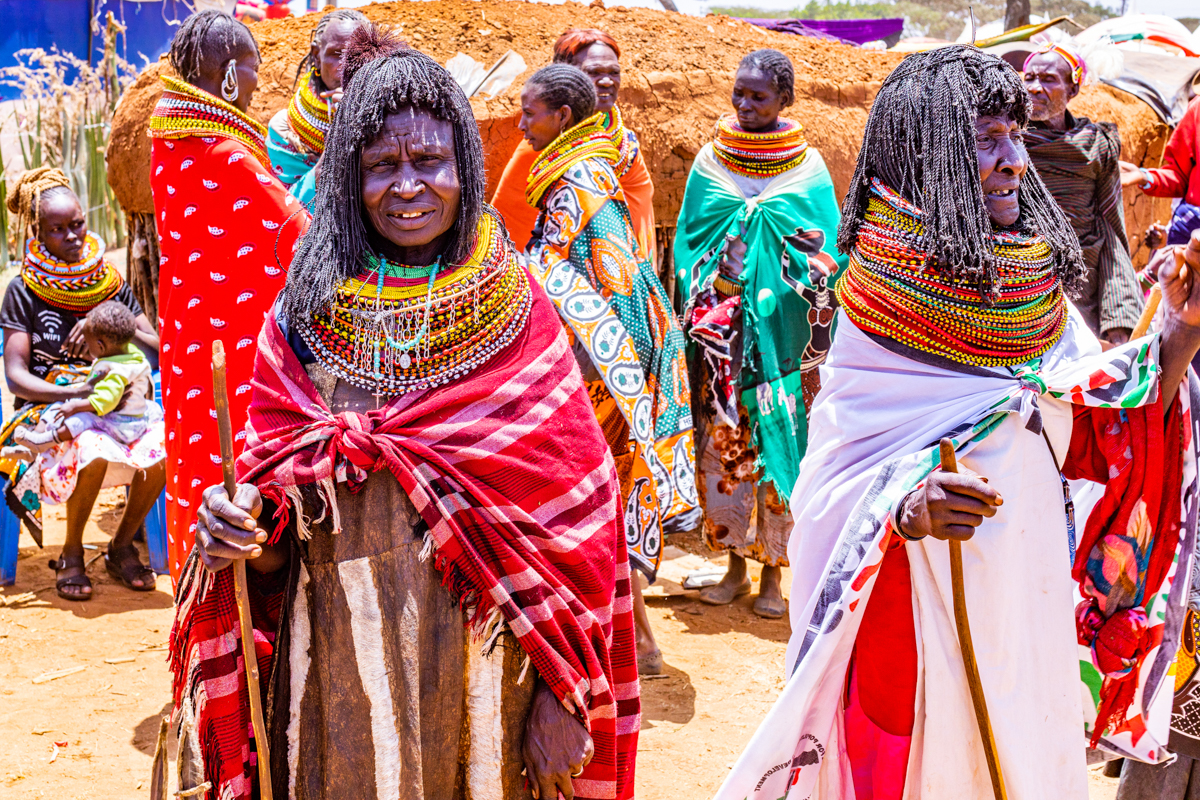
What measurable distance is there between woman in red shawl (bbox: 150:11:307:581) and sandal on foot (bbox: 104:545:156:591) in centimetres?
294

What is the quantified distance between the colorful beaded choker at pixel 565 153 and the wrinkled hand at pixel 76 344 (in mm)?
3000

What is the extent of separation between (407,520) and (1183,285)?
6.58ft

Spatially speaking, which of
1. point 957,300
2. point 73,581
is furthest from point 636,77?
point 957,300

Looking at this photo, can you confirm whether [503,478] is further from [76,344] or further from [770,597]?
[76,344]

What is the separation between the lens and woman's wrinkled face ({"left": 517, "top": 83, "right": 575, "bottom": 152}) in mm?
4969

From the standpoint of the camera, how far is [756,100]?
5863mm

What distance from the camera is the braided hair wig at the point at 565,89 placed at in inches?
195

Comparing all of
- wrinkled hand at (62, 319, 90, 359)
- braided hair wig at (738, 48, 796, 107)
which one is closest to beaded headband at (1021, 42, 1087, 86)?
braided hair wig at (738, 48, 796, 107)

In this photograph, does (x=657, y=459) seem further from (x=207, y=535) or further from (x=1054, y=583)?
(x=207, y=535)

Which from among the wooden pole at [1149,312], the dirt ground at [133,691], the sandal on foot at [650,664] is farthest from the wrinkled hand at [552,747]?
the sandal on foot at [650,664]

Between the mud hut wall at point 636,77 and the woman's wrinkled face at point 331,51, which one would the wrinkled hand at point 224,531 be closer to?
the woman's wrinkled face at point 331,51

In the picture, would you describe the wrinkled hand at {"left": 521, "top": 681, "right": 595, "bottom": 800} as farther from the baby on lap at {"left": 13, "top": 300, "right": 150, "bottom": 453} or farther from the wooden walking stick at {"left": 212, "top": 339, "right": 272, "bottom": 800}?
the baby on lap at {"left": 13, "top": 300, "right": 150, "bottom": 453}

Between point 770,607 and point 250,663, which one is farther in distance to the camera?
point 770,607

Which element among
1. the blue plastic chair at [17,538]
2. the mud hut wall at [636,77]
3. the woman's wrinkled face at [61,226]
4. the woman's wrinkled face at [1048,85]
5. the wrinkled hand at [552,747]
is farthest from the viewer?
the mud hut wall at [636,77]
